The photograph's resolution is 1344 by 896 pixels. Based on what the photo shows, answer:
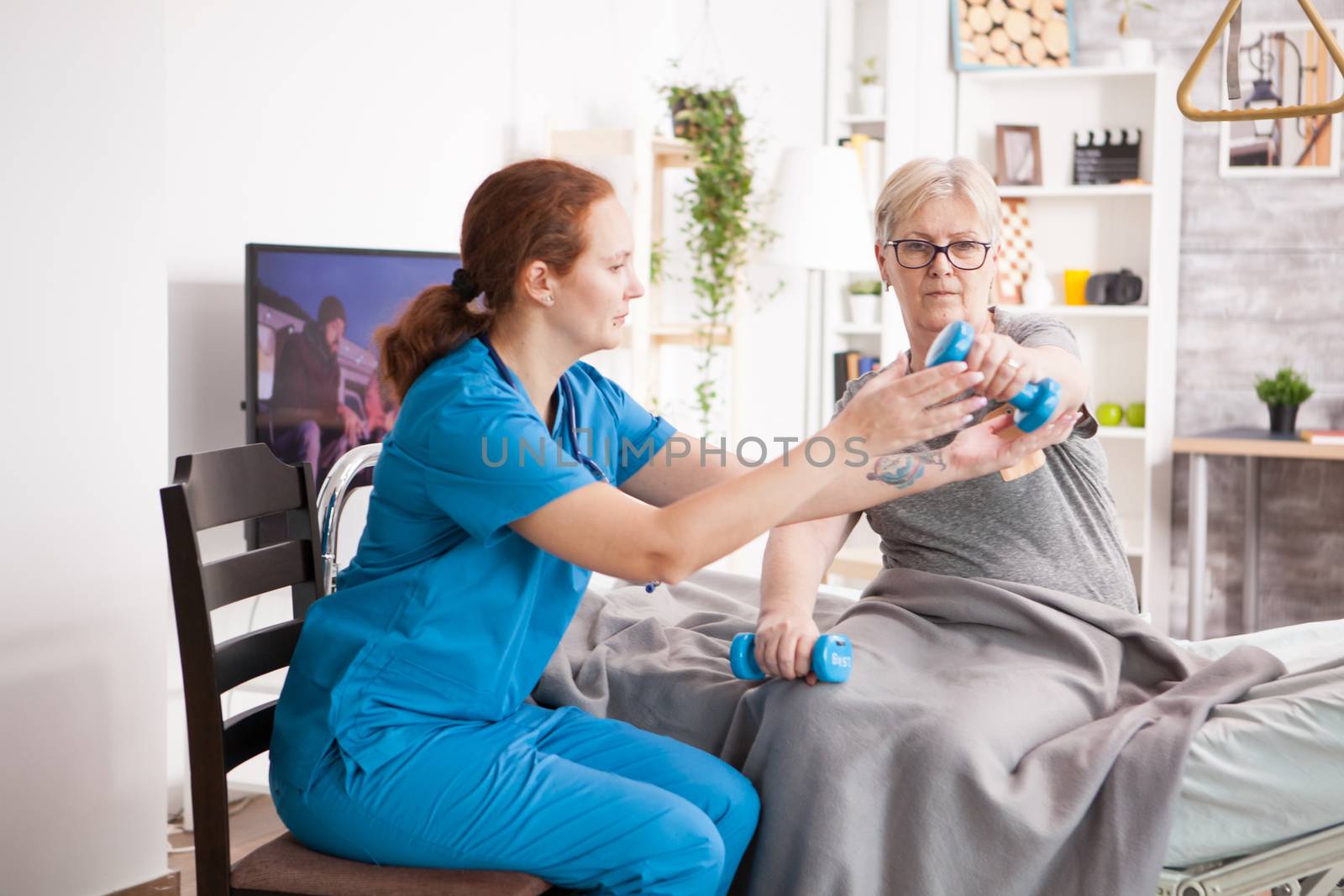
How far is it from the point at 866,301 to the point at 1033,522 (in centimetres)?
274

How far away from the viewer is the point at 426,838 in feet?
4.42

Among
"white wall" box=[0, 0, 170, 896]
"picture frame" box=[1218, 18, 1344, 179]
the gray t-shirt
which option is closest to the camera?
the gray t-shirt

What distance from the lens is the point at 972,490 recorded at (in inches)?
69.4

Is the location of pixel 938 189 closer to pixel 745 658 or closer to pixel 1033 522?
pixel 1033 522

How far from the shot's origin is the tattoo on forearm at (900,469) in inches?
59.7

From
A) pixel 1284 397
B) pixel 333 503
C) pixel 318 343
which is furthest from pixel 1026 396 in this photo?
pixel 1284 397

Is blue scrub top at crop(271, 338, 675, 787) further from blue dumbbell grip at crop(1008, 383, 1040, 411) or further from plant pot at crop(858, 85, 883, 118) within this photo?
plant pot at crop(858, 85, 883, 118)

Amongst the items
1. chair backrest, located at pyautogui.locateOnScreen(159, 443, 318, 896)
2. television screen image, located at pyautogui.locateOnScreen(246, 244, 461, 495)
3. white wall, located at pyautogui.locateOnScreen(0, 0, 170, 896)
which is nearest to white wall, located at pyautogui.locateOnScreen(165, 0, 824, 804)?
television screen image, located at pyautogui.locateOnScreen(246, 244, 461, 495)

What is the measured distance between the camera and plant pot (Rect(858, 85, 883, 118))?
14.5 ft

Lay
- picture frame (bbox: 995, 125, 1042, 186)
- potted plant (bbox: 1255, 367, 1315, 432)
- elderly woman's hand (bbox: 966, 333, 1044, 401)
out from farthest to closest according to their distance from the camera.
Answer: picture frame (bbox: 995, 125, 1042, 186), potted plant (bbox: 1255, 367, 1315, 432), elderly woman's hand (bbox: 966, 333, 1044, 401)

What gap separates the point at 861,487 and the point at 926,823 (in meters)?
0.39

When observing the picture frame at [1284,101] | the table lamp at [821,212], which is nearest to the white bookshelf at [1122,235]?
the picture frame at [1284,101]

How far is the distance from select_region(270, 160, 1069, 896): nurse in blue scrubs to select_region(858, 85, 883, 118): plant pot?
10.2ft

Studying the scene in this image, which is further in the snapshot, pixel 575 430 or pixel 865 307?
pixel 865 307
